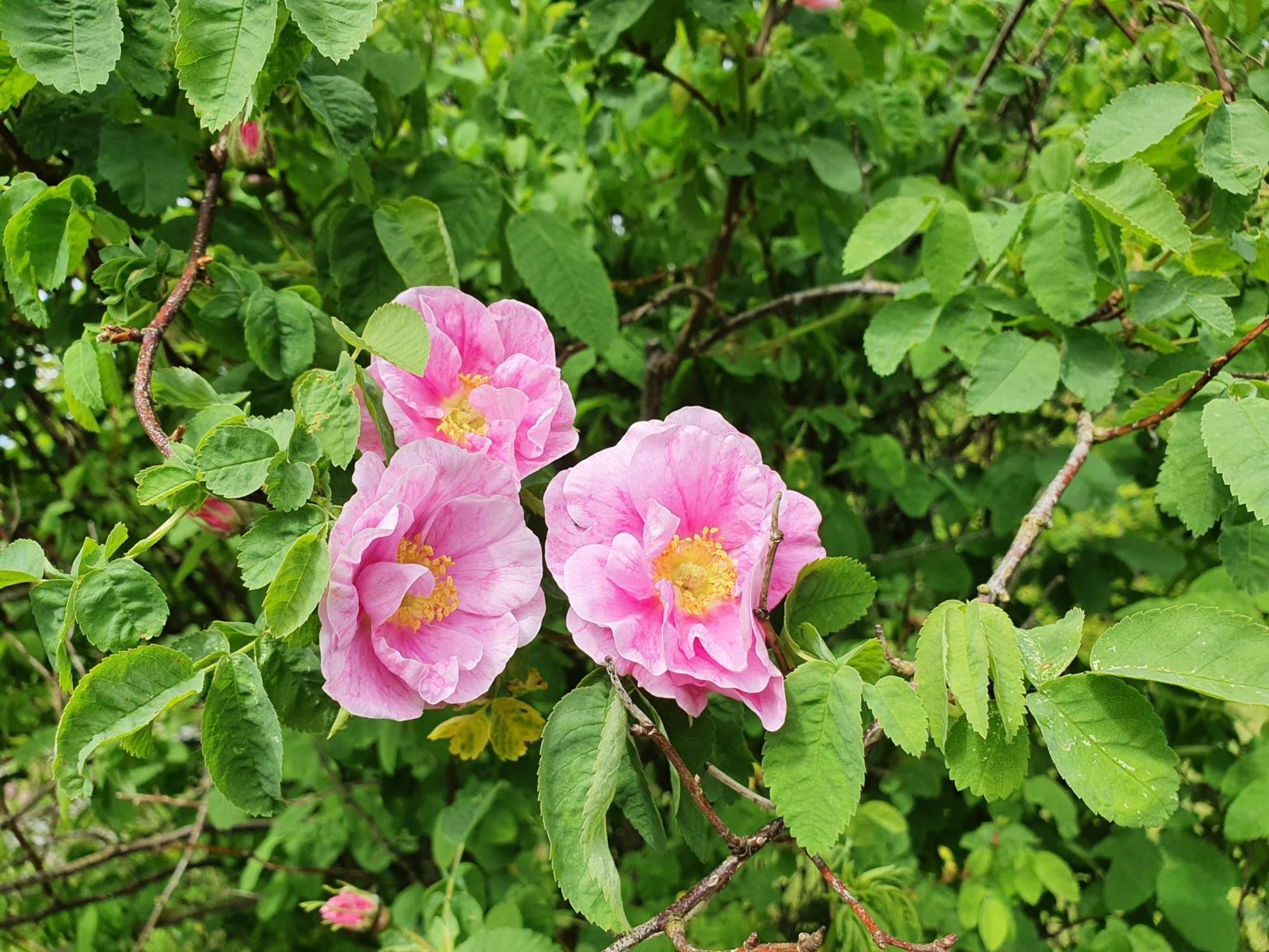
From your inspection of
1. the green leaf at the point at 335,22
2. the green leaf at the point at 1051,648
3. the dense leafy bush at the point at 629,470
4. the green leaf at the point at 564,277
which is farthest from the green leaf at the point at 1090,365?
the green leaf at the point at 335,22

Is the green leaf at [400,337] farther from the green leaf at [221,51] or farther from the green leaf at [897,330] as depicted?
the green leaf at [897,330]

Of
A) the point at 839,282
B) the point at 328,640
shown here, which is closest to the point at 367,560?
the point at 328,640

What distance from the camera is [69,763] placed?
2.21 feet

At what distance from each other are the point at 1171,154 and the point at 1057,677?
2.31 feet

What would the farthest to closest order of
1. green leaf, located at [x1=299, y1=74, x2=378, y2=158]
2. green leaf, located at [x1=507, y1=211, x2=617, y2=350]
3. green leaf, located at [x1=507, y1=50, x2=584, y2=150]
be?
green leaf, located at [x1=507, y1=50, x2=584, y2=150]
green leaf, located at [x1=507, y1=211, x2=617, y2=350]
green leaf, located at [x1=299, y1=74, x2=378, y2=158]

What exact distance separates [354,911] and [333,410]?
87 centimetres

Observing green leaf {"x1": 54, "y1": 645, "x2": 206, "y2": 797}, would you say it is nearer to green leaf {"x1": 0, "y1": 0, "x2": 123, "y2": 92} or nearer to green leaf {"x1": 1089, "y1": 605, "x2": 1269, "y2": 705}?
green leaf {"x1": 0, "y1": 0, "x2": 123, "y2": 92}

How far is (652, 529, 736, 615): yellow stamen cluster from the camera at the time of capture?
0.78 m

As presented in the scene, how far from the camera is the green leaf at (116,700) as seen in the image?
0.67m

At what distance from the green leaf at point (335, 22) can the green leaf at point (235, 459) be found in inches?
12.5

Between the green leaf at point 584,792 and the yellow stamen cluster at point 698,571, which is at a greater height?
the yellow stamen cluster at point 698,571

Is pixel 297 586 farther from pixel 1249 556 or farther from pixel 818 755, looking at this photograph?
pixel 1249 556

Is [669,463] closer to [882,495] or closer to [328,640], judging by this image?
[328,640]

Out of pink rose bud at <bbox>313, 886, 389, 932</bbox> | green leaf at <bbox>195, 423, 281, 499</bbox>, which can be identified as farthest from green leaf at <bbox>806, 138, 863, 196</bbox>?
pink rose bud at <bbox>313, 886, 389, 932</bbox>
